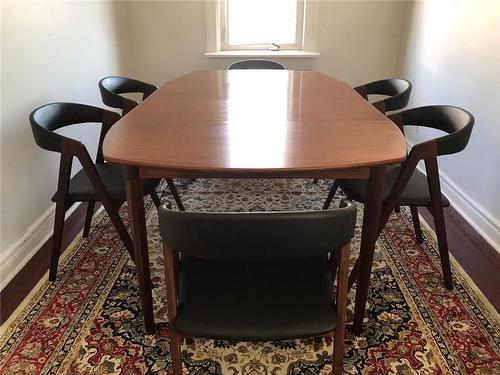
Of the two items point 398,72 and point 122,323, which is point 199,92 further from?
point 398,72

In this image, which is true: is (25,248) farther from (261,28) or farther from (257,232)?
(261,28)

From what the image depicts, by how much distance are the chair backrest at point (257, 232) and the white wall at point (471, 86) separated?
1630 millimetres

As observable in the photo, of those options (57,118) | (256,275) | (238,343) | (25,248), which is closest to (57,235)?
(25,248)

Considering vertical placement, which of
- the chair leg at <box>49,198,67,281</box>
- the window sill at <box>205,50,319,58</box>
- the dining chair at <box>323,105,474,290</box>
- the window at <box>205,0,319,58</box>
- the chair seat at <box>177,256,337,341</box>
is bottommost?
the chair leg at <box>49,198,67,281</box>

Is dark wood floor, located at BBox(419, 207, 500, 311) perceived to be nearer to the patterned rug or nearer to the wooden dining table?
the patterned rug

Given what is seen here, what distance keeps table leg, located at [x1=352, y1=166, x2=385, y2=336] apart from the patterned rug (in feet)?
0.38

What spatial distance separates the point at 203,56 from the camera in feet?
11.6

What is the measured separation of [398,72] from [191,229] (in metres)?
3.30

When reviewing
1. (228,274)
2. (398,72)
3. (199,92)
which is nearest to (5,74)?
(199,92)

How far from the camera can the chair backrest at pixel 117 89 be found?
223 cm

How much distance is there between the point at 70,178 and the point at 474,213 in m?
2.11

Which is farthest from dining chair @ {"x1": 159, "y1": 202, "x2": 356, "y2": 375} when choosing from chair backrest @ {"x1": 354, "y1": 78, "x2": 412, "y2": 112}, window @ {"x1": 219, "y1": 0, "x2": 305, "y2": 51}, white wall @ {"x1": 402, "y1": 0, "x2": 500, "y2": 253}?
window @ {"x1": 219, "y1": 0, "x2": 305, "y2": 51}

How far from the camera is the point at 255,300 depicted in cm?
107

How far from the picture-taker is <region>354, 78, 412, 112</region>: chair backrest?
223cm
